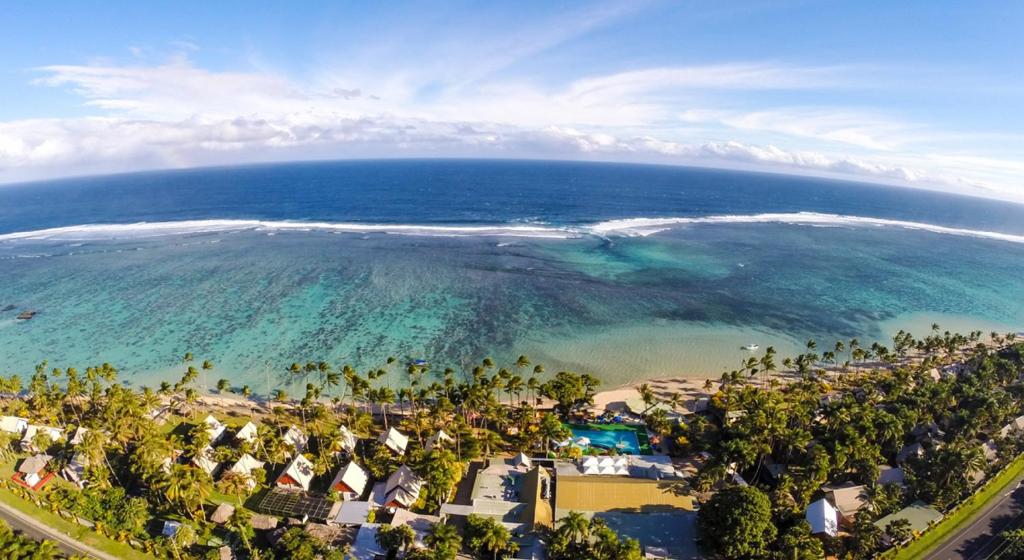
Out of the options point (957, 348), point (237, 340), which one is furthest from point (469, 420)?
point (957, 348)

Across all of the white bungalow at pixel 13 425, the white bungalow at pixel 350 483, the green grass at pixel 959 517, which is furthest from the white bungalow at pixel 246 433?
the green grass at pixel 959 517

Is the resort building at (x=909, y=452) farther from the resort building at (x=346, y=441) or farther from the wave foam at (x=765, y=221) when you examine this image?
the wave foam at (x=765, y=221)

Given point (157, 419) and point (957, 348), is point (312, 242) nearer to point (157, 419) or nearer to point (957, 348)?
point (157, 419)

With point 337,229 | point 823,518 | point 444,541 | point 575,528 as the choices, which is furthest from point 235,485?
point 337,229

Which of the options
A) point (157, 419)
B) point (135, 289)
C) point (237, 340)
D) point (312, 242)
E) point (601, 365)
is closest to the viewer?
point (157, 419)

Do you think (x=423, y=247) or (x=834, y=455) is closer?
(x=834, y=455)

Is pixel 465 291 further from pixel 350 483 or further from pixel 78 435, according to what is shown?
pixel 78 435
